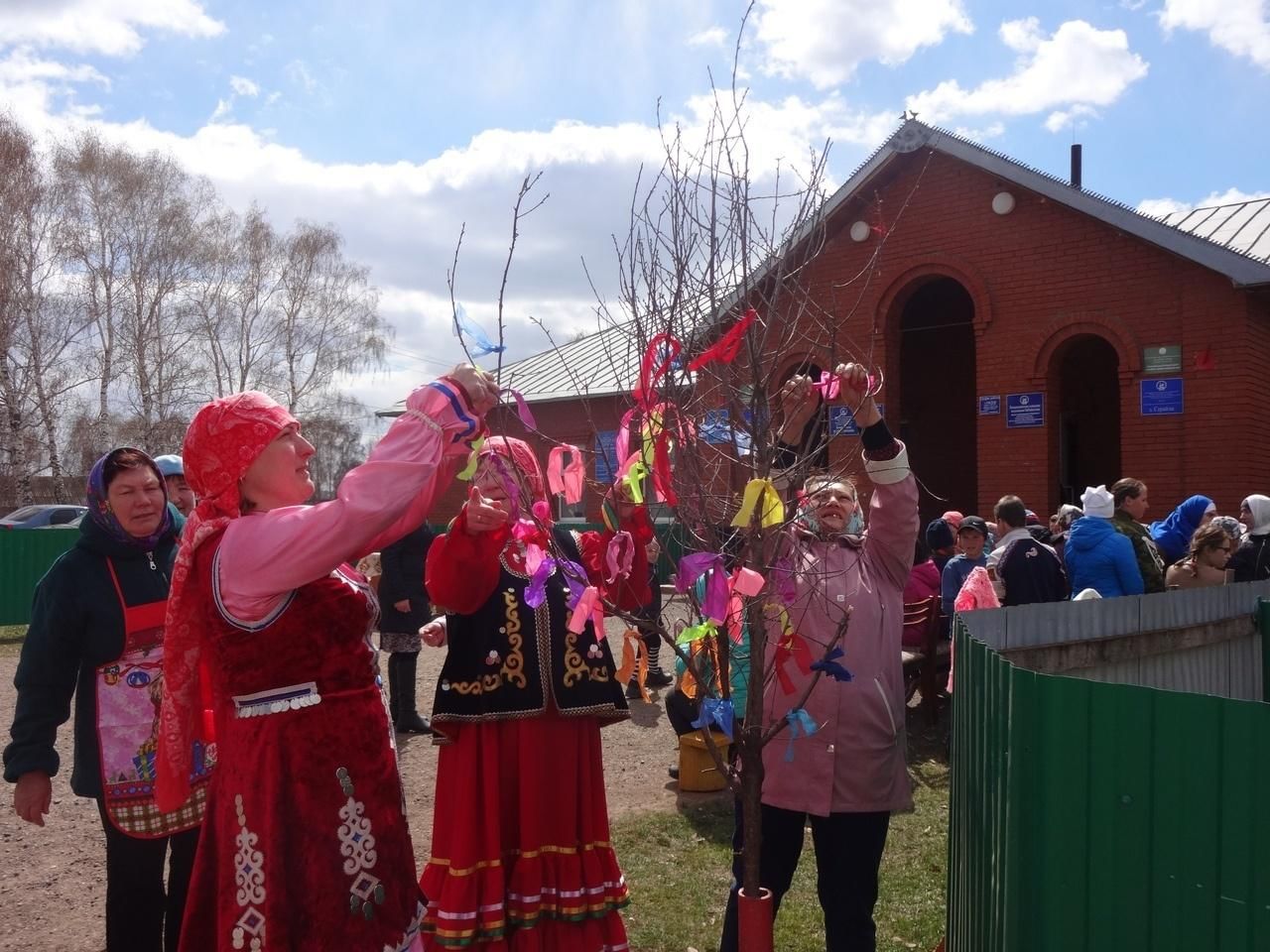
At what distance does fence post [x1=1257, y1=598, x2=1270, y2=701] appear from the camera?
18.1ft

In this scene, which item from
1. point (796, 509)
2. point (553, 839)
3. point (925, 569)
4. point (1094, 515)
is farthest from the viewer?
point (925, 569)

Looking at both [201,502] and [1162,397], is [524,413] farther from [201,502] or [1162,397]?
[1162,397]

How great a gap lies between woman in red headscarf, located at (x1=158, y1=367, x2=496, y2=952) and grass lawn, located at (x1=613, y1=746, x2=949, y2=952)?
78.6 inches

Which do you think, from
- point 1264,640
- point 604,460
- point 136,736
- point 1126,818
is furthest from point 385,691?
point 1264,640

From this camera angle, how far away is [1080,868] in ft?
7.49

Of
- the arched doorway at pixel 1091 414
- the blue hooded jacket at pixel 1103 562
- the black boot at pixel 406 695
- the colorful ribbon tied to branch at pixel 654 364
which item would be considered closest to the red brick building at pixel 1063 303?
the arched doorway at pixel 1091 414

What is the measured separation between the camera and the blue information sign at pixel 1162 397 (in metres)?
11.5

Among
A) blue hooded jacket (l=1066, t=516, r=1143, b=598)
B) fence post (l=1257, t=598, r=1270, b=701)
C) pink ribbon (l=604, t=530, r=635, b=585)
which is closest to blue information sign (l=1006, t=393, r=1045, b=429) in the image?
blue hooded jacket (l=1066, t=516, r=1143, b=598)

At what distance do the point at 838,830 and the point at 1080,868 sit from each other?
2.83 feet

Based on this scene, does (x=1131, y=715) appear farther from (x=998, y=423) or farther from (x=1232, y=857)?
(x=998, y=423)

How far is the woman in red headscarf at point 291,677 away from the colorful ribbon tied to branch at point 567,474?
1.08 feet

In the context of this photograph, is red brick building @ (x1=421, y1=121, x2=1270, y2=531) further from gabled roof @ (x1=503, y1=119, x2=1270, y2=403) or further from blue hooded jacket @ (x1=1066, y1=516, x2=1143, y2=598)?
blue hooded jacket @ (x1=1066, y1=516, x2=1143, y2=598)

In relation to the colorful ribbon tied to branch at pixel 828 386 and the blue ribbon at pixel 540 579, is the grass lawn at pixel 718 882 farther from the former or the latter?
the colorful ribbon tied to branch at pixel 828 386

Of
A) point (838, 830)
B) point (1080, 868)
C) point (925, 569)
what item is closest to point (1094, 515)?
point (925, 569)
